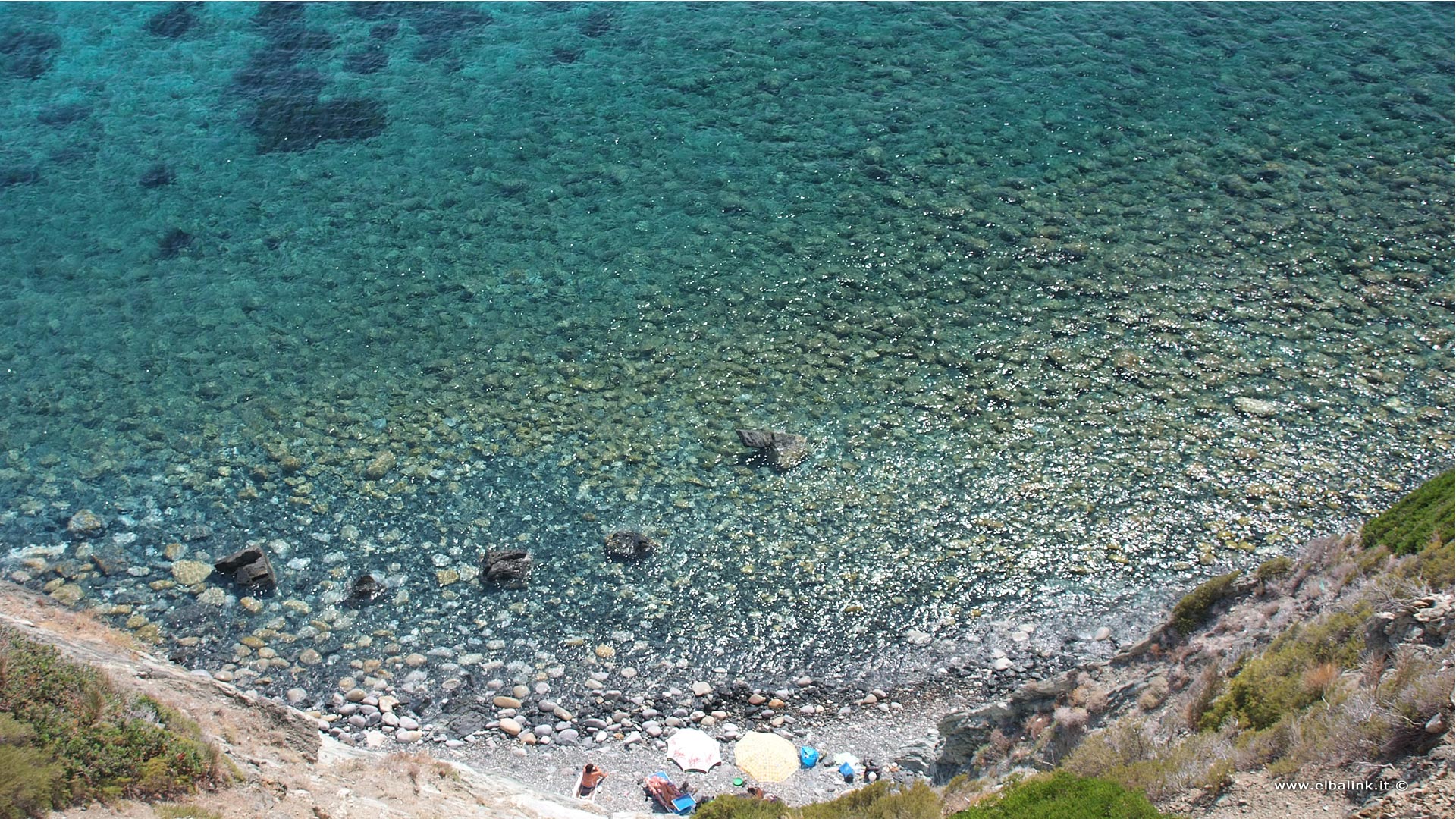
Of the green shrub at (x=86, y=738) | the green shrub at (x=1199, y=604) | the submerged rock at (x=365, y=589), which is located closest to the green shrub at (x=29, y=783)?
the green shrub at (x=86, y=738)

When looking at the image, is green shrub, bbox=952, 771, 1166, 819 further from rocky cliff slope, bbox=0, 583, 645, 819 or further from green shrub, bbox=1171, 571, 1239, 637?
rocky cliff slope, bbox=0, 583, 645, 819

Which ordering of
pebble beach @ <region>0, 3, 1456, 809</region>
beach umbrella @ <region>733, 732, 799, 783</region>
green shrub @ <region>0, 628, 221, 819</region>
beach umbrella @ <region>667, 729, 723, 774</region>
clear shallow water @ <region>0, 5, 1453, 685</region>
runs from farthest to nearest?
clear shallow water @ <region>0, 5, 1453, 685</region>
pebble beach @ <region>0, 3, 1456, 809</region>
beach umbrella @ <region>667, 729, 723, 774</region>
beach umbrella @ <region>733, 732, 799, 783</region>
green shrub @ <region>0, 628, 221, 819</region>

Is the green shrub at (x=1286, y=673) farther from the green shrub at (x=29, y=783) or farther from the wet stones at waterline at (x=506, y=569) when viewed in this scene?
the green shrub at (x=29, y=783)

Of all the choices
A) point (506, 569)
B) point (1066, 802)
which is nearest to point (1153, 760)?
point (1066, 802)

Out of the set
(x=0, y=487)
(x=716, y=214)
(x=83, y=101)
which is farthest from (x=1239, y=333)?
(x=83, y=101)

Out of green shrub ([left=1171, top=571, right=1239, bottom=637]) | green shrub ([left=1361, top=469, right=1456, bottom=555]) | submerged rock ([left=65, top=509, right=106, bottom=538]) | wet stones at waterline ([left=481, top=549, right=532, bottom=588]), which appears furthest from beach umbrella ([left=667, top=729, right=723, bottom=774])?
submerged rock ([left=65, top=509, right=106, bottom=538])
